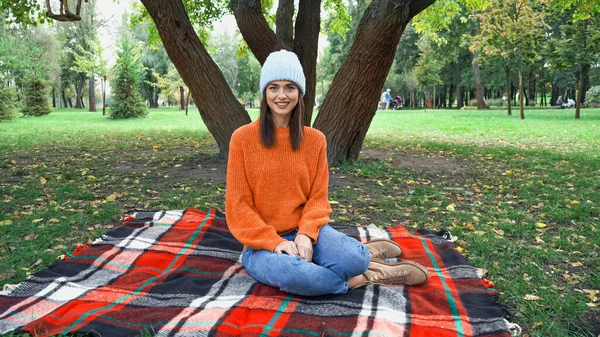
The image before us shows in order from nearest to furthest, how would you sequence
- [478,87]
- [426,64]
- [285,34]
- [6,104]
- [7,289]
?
[7,289]
[285,34]
[6,104]
[478,87]
[426,64]

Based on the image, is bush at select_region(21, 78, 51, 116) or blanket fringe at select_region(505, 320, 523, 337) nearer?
blanket fringe at select_region(505, 320, 523, 337)

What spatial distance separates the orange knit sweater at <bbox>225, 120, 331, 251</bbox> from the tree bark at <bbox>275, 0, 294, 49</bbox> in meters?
4.64

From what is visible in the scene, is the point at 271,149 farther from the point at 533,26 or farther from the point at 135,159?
the point at 533,26

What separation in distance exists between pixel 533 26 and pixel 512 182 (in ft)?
43.3

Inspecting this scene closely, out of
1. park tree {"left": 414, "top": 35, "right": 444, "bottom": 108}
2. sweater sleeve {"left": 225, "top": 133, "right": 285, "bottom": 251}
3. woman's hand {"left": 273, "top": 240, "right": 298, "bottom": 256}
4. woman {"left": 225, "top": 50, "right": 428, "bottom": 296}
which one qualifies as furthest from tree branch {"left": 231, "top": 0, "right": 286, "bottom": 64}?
park tree {"left": 414, "top": 35, "right": 444, "bottom": 108}

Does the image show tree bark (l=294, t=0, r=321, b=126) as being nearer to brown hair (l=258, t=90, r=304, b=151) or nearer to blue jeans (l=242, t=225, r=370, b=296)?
brown hair (l=258, t=90, r=304, b=151)

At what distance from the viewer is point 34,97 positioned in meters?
23.8

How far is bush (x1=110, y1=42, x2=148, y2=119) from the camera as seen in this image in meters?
21.0

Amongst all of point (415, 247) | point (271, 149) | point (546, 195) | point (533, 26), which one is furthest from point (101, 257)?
point (533, 26)

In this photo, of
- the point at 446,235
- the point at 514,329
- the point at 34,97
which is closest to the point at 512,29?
the point at 446,235

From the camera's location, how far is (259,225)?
9.00 ft

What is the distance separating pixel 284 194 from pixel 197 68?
435 centimetres

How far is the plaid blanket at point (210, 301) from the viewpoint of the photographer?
229cm

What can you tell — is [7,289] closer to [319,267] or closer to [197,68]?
[319,267]
